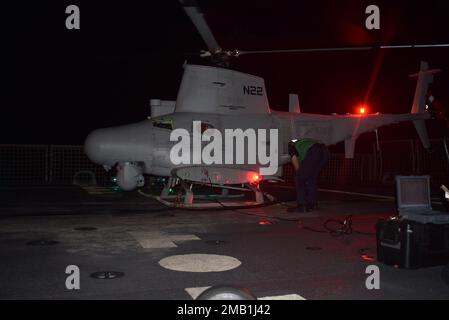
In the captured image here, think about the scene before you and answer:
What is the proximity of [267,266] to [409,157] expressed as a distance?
24.0 meters

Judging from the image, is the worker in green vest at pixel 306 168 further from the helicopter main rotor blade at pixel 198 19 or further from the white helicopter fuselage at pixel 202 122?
the helicopter main rotor blade at pixel 198 19

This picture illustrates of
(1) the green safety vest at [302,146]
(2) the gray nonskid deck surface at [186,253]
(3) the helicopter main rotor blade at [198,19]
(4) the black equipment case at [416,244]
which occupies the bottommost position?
(2) the gray nonskid deck surface at [186,253]

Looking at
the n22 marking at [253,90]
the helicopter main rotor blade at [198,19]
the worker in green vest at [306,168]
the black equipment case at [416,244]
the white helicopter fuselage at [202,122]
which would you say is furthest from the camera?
the n22 marking at [253,90]

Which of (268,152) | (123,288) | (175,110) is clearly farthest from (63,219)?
(268,152)

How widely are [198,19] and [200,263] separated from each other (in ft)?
20.4

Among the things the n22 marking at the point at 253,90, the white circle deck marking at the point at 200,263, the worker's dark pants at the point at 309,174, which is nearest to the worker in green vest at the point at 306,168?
the worker's dark pants at the point at 309,174

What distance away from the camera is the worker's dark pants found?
1114 centimetres

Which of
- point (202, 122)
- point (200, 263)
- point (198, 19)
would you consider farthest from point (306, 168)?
point (200, 263)

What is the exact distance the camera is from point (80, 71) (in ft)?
127

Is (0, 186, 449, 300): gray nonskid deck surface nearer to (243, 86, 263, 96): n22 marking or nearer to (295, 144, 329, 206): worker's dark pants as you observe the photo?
(295, 144, 329, 206): worker's dark pants

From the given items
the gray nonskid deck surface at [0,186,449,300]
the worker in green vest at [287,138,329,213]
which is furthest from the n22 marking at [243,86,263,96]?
the gray nonskid deck surface at [0,186,449,300]

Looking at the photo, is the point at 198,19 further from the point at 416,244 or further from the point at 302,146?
the point at 416,244

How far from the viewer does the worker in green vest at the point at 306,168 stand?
11.1 meters

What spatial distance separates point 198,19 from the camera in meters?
9.98
